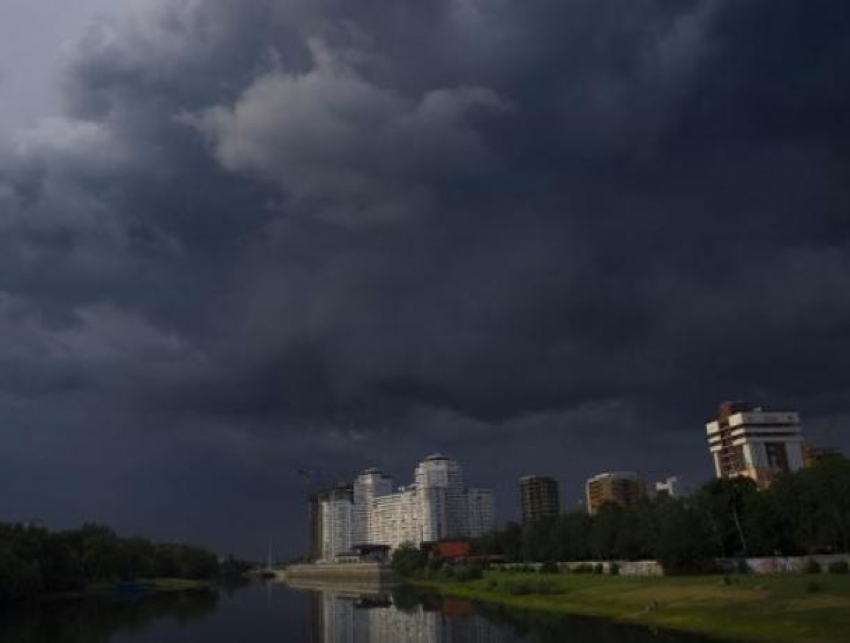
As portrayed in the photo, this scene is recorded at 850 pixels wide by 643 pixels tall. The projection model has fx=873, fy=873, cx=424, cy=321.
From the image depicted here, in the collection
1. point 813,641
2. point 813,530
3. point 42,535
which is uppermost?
point 42,535

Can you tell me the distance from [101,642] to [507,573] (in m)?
87.0

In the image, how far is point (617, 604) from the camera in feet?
258

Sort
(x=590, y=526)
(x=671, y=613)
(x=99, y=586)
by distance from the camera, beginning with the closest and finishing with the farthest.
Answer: (x=671, y=613)
(x=590, y=526)
(x=99, y=586)

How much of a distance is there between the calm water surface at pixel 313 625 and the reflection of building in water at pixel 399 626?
3.0 inches

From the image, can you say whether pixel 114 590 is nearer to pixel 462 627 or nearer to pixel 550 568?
pixel 550 568

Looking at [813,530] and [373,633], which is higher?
[813,530]

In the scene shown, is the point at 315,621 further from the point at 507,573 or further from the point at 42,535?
the point at 42,535

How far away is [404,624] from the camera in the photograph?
273ft

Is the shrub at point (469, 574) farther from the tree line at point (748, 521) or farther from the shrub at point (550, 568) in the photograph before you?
the tree line at point (748, 521)

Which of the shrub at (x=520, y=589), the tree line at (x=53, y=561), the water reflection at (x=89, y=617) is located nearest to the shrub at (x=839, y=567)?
the shrub at (x=520, y=589)


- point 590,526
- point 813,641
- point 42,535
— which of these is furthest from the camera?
point 42,535

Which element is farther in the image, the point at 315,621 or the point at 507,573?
the point at 507,573

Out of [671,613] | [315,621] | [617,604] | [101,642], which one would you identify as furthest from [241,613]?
[671,613]

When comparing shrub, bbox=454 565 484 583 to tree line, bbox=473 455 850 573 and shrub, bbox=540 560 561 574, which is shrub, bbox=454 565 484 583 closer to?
shrub, bbox=540 560 561 574
